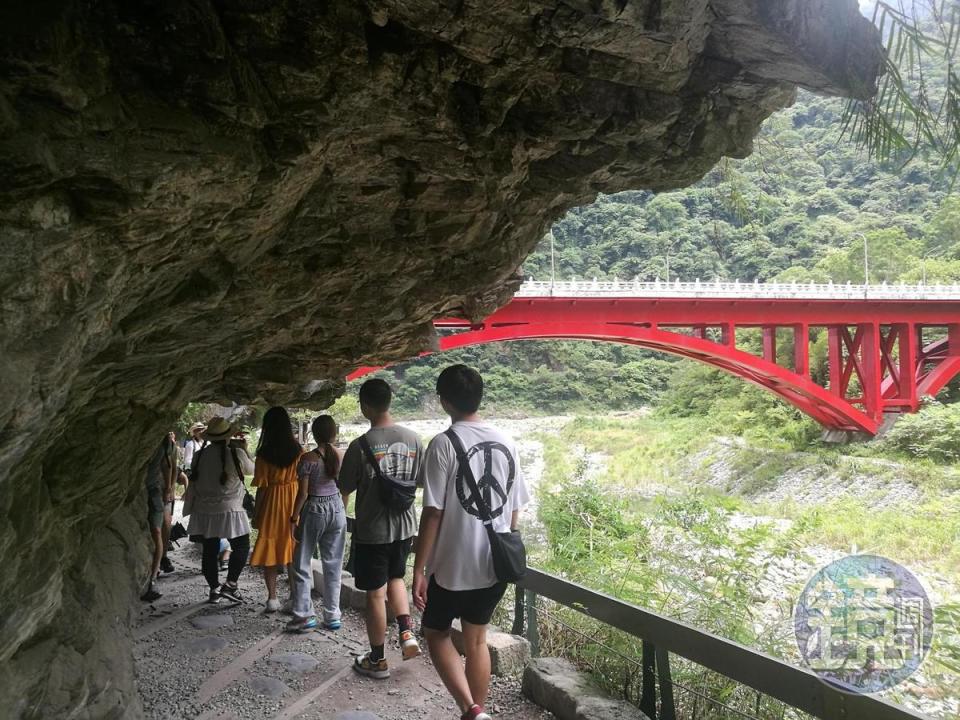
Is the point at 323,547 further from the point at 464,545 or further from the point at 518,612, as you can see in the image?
the point at 464,545

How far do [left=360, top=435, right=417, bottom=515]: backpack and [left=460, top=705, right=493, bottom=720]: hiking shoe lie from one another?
3.51ft

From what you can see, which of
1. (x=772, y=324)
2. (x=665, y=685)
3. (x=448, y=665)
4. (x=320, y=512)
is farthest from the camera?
(x=772, y=324)

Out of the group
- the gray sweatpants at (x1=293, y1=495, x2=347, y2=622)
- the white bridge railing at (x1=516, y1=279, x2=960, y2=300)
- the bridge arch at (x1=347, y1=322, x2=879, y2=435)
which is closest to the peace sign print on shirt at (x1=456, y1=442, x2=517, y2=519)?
the gray sweatpants at (x1=293, y1=495, x2=347, y2=622)

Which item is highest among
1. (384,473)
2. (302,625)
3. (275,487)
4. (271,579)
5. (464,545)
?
(384,473)

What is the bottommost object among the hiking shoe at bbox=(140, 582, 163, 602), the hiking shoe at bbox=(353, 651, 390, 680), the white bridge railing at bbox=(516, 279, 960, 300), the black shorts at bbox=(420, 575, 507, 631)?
the hiking shoe at bbox=(140, 582, 163, 602)

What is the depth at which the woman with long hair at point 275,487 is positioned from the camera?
459cm

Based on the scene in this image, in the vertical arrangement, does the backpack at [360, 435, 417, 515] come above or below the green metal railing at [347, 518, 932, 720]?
above

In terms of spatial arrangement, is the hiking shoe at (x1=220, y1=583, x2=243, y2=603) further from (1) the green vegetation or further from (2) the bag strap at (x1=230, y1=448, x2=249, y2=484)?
(1) the green vegetation

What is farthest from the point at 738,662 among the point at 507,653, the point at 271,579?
the point at 271,579

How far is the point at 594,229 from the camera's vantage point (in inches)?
1130

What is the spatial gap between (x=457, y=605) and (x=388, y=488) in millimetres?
893

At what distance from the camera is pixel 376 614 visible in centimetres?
356

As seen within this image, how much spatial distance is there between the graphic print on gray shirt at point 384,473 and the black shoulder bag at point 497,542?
0.77 metres

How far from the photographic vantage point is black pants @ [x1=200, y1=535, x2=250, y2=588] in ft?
16.0
